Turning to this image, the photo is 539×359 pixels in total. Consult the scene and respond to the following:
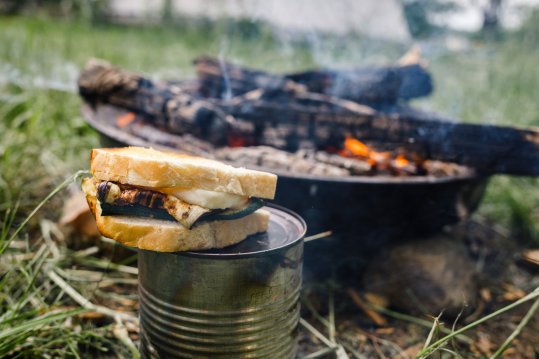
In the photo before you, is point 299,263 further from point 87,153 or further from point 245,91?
point 87,153

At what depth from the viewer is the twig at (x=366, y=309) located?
2781 millimetres

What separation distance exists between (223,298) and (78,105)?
4008 mm

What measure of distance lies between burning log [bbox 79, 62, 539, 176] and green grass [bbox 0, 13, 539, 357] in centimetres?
94

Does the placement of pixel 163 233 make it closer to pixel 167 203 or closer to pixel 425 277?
pixel 167 203

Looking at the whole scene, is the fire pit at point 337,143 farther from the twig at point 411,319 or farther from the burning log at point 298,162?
the twig at point 411,319

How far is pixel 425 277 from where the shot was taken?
2885mm

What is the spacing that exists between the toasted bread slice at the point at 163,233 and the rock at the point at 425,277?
4.96 feet

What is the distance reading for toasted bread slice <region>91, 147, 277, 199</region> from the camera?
5.33 ft

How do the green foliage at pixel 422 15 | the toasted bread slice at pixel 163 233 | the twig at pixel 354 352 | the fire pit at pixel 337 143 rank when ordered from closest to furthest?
the toasted bread slice at pixel 163 233 → the twig at pixel 354 352 → the fire pit at pixel 337 143 → the green foliage at pixel 422 15

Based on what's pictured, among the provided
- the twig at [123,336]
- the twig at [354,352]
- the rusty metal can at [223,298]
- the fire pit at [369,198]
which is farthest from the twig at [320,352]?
the twig at [123,336]

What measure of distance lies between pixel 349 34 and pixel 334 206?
7.01 meters

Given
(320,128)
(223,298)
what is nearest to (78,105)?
(320,128)

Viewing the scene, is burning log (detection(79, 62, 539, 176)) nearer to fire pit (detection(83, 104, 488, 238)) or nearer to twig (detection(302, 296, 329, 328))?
fire pit (detection(83, 104, 488, 238))

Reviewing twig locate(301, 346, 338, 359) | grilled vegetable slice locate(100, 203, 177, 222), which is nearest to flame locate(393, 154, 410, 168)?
twig locate(301, 346, 338, 359)
